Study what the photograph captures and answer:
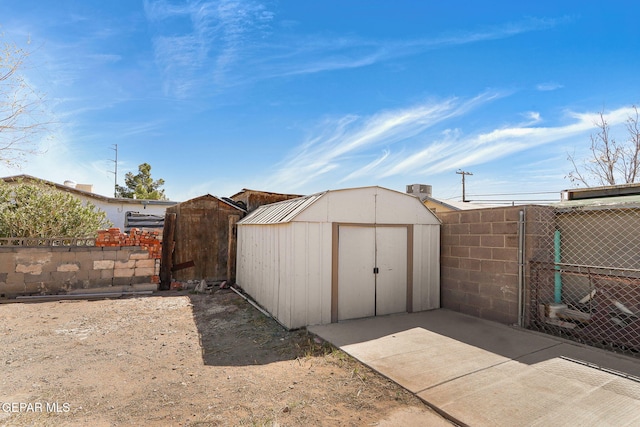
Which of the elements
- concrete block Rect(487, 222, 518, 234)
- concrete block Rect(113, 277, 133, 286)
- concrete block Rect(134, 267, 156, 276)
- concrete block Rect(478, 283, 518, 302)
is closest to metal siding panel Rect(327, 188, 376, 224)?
concrete block Rect(487, 222, 518, 234)

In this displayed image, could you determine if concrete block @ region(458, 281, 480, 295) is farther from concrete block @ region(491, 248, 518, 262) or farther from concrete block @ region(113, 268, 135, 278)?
concrete block @ region(113, 268, 135, 278)

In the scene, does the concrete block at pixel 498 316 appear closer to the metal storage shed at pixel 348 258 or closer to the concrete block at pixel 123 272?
the metal storage shed at pixel 348 258

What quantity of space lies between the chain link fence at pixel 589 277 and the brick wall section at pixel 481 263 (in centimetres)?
35

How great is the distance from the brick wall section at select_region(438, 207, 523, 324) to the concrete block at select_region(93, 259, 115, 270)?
8640 millimetres

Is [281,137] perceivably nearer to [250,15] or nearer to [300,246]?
[250,15]

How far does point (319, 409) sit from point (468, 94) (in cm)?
880

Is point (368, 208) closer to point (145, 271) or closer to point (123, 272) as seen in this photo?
point (145, 271)

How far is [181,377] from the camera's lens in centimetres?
356

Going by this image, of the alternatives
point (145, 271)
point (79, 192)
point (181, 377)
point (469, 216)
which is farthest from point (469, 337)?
point (79, 192)

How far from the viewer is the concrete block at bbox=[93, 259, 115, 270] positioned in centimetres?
791

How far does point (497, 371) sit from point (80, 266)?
31.0 feet

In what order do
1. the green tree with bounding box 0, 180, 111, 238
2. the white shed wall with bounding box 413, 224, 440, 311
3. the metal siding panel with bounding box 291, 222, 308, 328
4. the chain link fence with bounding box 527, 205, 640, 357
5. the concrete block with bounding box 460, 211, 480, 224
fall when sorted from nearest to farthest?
1. the chain link fence with bounding box 527, 205, 640, 357
2. the metal siding panel with bounding box 291, 222, 308, 328
3. the concrete block with bounding box 460, 211, 480, 224
4. the white shed wall with bounding box 413, 224, 440, 311
5. the green tree with bounding box 0, 180, 111, 238

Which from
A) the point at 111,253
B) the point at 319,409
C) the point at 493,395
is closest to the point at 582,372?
the point at 493,395

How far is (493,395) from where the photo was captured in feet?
10.0
